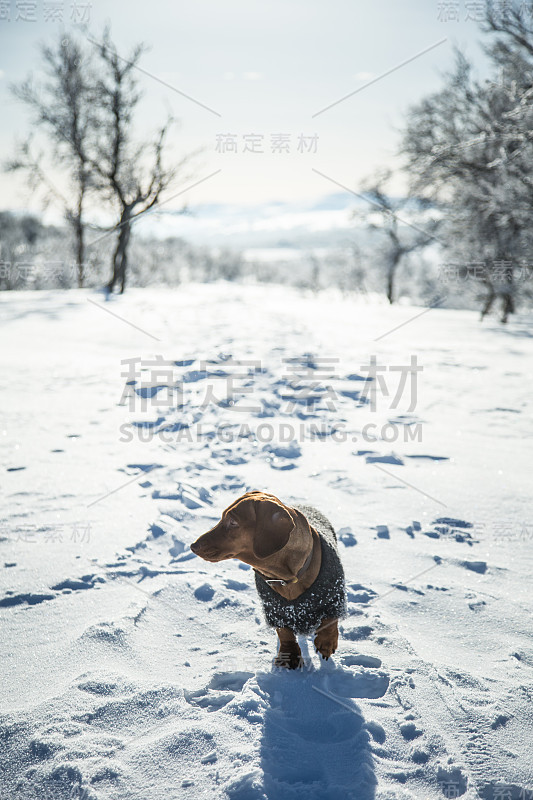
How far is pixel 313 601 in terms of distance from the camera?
6.36 feet

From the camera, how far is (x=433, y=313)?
44.9 feet

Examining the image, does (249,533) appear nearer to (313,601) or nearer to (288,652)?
(313,601)

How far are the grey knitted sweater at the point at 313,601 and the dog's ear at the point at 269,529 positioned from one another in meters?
0.36

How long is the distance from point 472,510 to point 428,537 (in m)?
0.53

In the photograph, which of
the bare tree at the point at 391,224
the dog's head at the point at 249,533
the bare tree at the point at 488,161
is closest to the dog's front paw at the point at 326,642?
the dog's head at the point at 249,533

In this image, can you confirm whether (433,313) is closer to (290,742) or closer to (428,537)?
(428,537)

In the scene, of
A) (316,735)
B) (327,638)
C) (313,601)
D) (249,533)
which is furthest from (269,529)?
(316,735)

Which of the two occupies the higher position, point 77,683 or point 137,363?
point 137,363

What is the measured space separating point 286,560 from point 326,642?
57cm

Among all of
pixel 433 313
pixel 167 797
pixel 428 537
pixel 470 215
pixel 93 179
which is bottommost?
pixel 167 797

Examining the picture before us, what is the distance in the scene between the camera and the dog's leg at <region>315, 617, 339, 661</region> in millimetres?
2021

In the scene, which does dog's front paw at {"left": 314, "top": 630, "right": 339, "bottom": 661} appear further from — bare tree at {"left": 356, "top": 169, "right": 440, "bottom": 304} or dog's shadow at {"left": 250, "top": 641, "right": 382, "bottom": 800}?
bare tree at {"left": 356, "top": 169, "right": 440, "bottom": 304}

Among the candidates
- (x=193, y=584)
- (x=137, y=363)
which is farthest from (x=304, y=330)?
(x=193, y=584)

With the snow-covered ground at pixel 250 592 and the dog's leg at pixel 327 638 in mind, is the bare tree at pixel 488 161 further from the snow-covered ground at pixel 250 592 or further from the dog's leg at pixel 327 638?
the dog's leg at pixel 327 638
